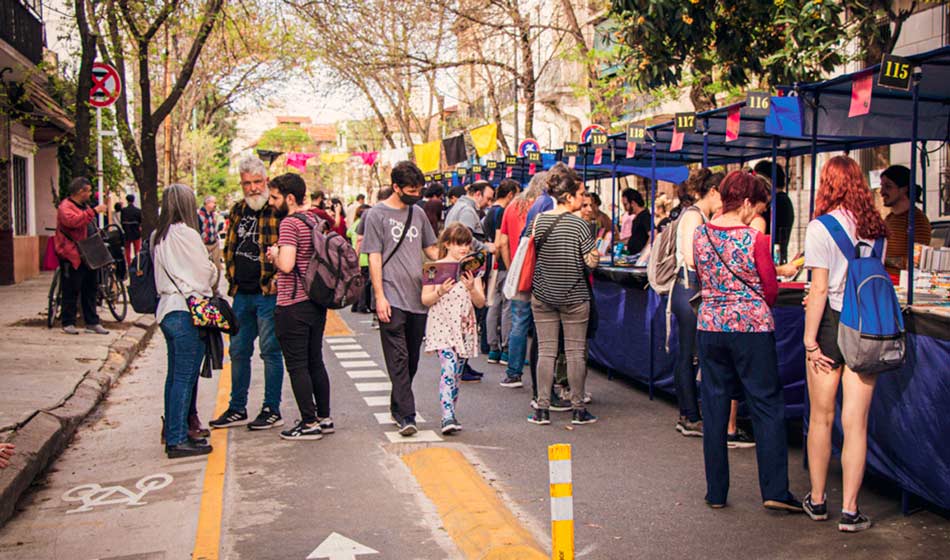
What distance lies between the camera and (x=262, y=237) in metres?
7.91

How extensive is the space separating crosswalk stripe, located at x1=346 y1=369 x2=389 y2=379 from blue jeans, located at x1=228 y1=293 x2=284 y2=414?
2.63m

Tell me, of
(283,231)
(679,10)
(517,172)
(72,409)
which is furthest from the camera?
(517,172)

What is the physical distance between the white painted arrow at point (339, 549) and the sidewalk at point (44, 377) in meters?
2.01

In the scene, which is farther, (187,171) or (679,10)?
(187,171)

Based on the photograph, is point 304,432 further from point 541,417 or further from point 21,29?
point 21,29

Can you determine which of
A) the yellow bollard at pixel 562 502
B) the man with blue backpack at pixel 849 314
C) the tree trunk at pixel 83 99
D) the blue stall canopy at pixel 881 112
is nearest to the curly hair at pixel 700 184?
the blue stall canopy at pixel 881 112

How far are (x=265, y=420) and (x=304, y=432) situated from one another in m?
0.57

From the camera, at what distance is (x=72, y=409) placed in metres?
8.89

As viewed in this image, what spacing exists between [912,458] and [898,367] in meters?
0.64

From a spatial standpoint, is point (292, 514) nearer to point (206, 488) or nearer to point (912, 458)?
point (206, 488)

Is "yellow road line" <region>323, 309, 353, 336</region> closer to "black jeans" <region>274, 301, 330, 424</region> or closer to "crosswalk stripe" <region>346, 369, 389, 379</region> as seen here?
"crosswalk stripe" <region>346, 369, 389, 379</region>

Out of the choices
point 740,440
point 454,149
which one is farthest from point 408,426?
point 454,149

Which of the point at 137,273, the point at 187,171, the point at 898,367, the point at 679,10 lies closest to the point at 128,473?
the point at 137,273

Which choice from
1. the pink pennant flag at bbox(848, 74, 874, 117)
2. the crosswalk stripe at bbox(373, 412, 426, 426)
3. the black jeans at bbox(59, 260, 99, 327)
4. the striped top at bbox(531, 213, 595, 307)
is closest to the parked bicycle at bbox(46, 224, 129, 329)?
the black jeans at bbox(59, 260, 99, 327)
